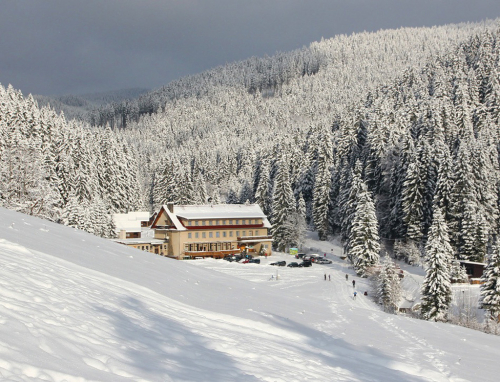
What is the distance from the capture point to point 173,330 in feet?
36.2

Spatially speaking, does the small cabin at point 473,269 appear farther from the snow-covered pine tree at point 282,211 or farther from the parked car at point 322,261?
the snow-covered pine tree at point 282,211

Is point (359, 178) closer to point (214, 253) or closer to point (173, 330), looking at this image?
point (214, 253)

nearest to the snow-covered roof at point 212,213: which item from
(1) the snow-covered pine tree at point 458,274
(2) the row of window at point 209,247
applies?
(2) the row of window at point 209,247

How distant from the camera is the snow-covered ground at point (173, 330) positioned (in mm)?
7316

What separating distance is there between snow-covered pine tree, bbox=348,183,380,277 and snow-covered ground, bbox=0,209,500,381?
111 ft

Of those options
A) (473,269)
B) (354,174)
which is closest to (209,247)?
(354,174)

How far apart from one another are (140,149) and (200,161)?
5134 centimetres

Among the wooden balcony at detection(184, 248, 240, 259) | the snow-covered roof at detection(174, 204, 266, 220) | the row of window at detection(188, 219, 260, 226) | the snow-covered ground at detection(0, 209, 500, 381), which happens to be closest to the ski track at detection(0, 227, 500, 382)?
the snow-covered ground at detection(0, 209, 500, 381)

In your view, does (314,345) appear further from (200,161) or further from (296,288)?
(200,161)

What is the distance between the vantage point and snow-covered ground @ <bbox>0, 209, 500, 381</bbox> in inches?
288

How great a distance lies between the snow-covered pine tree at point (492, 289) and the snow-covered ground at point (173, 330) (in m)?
19.2

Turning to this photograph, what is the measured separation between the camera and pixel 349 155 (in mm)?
85250

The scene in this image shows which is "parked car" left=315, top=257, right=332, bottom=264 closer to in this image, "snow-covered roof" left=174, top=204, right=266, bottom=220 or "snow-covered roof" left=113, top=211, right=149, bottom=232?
"snow-covered roof" left=174, top=204, right=266, bottom=220

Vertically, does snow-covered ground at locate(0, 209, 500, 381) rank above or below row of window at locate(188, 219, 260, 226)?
below
